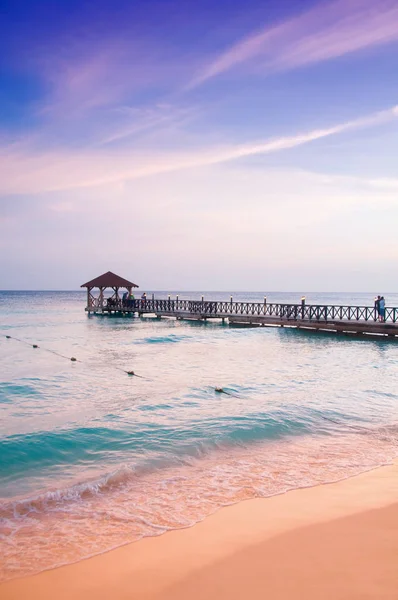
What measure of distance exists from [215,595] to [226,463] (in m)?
3.41

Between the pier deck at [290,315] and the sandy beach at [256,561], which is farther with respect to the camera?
the pier deck at [290,315]

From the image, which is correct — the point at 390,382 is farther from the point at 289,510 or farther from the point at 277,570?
the point at 277,570

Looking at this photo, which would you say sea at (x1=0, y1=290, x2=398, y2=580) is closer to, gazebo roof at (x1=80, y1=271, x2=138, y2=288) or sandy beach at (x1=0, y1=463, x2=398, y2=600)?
sandy beach at (x1=0, y1=463, x2=398, y2=600)

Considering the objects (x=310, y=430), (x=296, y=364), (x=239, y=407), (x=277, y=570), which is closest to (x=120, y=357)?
(x=296, y=364)

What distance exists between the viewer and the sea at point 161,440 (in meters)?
4.96

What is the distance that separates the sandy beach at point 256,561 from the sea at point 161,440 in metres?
0.28

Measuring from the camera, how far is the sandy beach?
11.7ft

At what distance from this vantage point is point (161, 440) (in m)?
8.11

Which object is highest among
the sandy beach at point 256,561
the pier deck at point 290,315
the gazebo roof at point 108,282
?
the gazebo roof at point 108,282

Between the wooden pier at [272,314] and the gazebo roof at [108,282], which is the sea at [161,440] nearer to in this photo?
the wooden pier at [272,314]

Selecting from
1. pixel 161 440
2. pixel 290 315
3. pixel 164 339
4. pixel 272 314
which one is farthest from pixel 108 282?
pixel 161 440

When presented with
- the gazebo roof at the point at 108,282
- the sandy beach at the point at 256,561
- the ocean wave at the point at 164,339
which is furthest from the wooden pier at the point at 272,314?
the sandy beach at the point at 256,561

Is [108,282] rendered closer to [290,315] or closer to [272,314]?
[272,314]

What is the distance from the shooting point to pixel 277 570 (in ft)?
12.5
